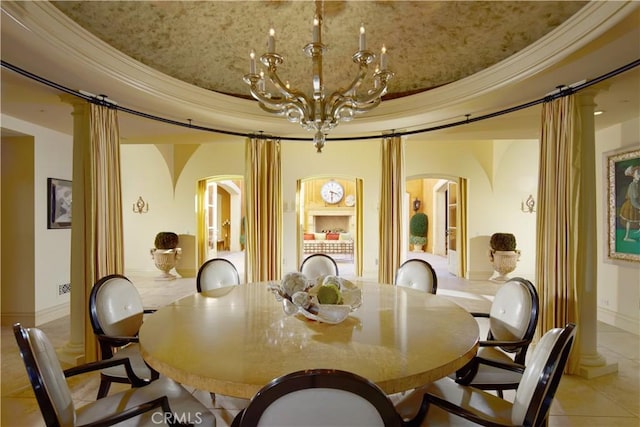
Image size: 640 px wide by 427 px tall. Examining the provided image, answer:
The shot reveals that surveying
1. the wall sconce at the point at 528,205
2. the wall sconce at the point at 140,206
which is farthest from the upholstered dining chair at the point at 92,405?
the wall sconce at the point at 528,205

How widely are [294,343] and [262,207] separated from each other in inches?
127

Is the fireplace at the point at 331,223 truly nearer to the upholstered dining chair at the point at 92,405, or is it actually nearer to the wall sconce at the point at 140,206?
the wall sconce at the point at 140,206

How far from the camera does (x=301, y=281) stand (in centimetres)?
192

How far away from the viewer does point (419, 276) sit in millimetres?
3041

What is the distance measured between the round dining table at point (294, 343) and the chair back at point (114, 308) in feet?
1.18

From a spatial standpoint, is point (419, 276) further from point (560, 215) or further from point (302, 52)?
point (302, 52)

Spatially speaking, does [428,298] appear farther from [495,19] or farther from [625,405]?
[495,19]

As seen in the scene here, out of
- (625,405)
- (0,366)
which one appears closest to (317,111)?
(625,405)

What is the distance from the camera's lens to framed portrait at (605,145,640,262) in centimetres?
369

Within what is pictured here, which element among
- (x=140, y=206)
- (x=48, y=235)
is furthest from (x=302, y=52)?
(x=140, y=206)

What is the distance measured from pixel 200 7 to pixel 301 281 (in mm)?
2138

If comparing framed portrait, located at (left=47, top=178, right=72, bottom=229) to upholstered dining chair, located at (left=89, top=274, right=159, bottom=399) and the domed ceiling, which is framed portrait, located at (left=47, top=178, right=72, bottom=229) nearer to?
the domed ceiling

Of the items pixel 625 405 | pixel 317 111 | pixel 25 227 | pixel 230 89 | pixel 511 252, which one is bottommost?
pixel 625 405

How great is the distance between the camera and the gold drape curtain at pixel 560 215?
2.73 meters
